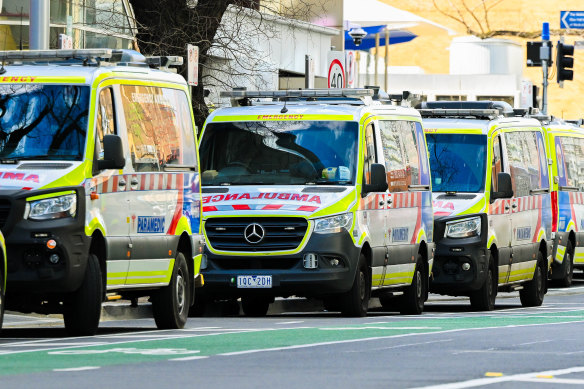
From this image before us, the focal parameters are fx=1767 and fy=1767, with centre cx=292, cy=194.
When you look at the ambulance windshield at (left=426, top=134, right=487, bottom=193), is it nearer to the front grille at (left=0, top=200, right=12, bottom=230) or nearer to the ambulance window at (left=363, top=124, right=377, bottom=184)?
the ambulance window at (left=363, top=124, right=377, bottom=184)

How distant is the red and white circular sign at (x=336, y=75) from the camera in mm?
27719

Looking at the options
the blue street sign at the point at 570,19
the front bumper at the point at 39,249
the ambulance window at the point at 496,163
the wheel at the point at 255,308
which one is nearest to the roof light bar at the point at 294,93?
the wheel at the point at 255,308

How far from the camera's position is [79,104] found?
15.8m

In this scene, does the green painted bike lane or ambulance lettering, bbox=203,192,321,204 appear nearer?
the green painted bike lane

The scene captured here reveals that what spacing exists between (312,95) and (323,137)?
5.12ft

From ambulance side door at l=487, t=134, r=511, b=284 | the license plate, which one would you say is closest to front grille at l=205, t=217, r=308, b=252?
the license plate

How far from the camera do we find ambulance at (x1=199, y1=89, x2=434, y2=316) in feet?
63.3

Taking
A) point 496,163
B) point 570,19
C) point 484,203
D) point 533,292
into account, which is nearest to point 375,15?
point 570,19

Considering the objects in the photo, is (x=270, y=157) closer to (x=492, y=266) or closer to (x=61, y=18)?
(x=492, y=266)

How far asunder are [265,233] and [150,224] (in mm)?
2759

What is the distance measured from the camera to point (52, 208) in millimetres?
14820

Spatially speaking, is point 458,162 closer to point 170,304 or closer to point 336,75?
point 336,75

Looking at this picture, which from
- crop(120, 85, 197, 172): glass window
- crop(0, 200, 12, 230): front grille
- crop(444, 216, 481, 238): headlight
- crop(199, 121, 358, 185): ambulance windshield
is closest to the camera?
crop(0, 200, 12, 230): front grille

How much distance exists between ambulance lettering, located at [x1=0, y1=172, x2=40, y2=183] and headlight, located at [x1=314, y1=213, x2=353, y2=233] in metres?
5.04
